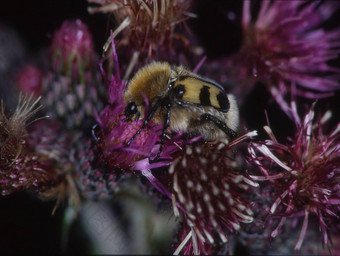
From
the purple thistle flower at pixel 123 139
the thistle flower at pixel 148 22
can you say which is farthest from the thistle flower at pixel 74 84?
the purple thistle flower at pixel 123 139

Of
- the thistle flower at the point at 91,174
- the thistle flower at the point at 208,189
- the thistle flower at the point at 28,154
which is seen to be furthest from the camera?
the thistle flower at the point at 91,174

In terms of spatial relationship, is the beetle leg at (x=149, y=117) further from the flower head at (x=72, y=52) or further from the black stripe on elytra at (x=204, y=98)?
the flower head at (x=72, y=52)

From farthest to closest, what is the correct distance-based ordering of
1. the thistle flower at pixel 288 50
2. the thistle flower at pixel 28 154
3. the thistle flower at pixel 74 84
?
the thistle flower at pixel 288 50, the thistle flower at pixel 74 84, the thistle flower at pixel 28 154

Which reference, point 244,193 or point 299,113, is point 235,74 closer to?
point 299,113

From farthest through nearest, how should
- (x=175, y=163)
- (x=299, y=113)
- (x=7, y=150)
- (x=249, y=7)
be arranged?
1. (x=249, y=7)
2. (x=299, y=113)
3. (x=7, y=150)
4. (x=175, y=163)

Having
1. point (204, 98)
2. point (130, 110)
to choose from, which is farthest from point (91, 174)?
point (204, 98)

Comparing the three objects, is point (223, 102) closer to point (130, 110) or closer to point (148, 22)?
point (130, 110)

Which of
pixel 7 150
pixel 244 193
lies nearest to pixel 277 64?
pixel 244 193
